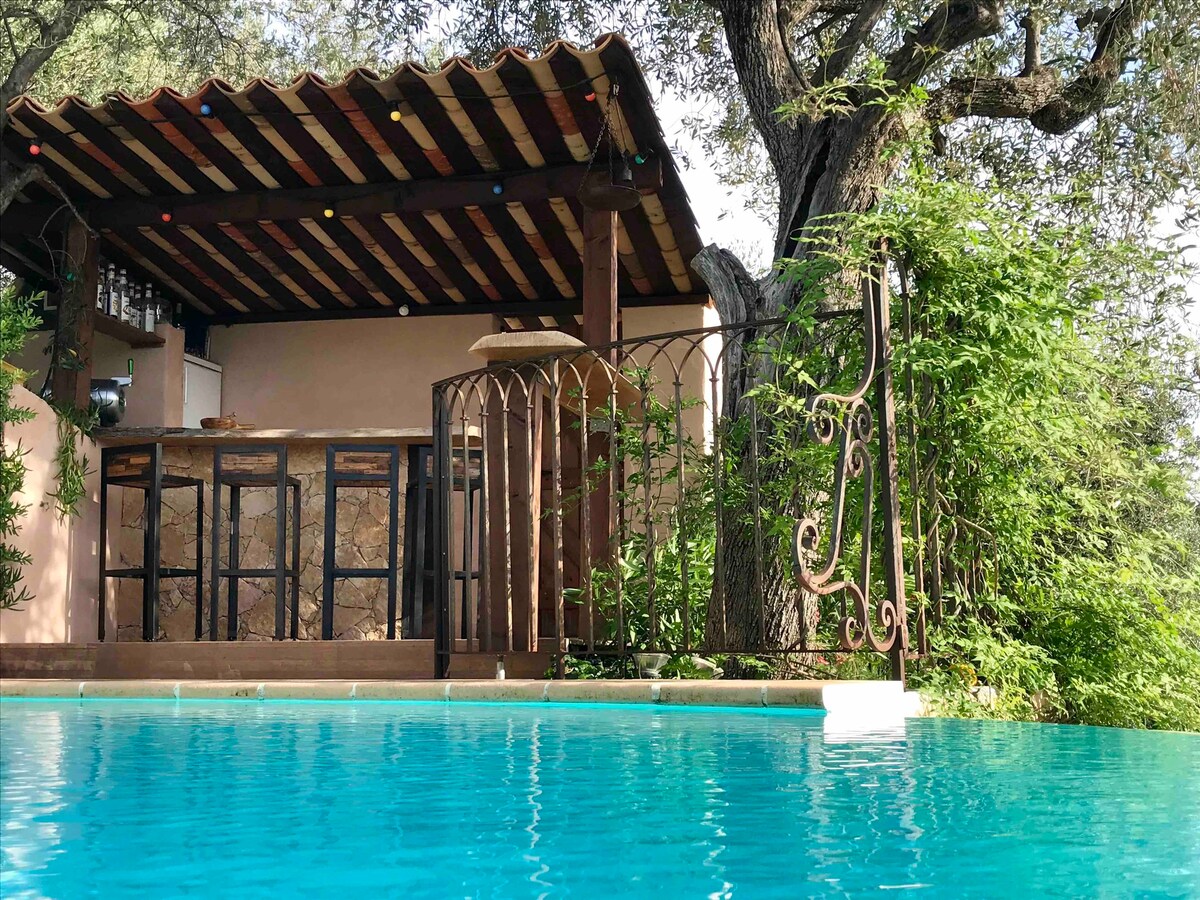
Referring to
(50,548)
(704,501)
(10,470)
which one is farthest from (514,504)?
(50,548)

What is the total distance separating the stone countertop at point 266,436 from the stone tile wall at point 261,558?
2.14 feet

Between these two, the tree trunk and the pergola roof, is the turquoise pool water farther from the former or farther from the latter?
the pergola roof

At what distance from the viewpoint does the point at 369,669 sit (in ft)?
20.0

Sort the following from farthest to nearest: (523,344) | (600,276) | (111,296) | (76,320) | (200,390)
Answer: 1. (200,390)
2. (111,296)
3. (76,320)
4. (600,276)
5. (523,344)

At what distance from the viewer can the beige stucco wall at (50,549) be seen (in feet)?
23.6

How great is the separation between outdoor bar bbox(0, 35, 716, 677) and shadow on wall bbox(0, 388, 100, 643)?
32 mm

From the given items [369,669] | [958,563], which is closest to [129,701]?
[369,669]

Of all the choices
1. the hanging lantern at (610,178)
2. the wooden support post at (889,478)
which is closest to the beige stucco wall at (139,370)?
the hanging lantern at (610,178)

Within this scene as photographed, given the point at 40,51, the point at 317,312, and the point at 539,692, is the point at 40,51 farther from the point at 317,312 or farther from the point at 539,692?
the point at 539,692

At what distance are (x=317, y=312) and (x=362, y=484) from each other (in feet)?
13.4

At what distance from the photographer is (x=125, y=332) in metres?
9.16

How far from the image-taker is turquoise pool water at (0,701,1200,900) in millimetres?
1503

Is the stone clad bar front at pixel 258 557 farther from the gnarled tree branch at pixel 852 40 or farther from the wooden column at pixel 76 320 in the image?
the gnarled tree branch at pixel 852 40

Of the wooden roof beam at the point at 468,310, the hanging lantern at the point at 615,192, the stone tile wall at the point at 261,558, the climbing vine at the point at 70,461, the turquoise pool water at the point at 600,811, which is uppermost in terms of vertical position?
the wooden roof beam at the point at 468,310
